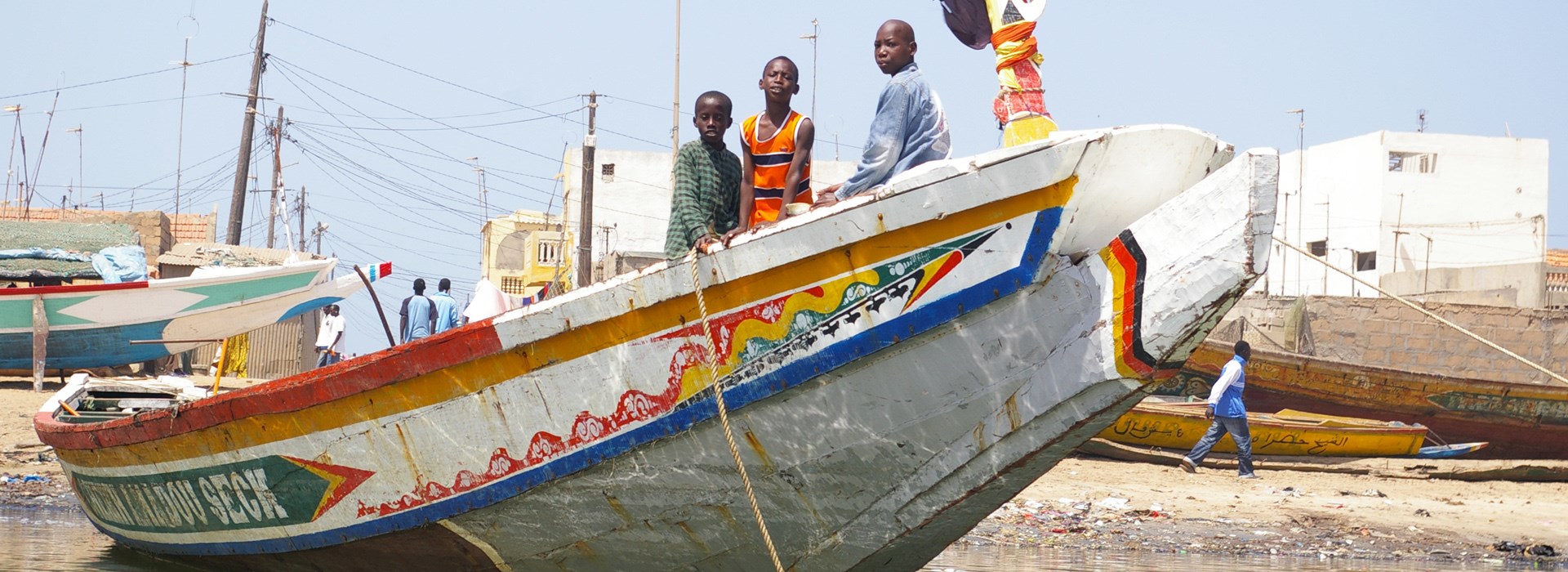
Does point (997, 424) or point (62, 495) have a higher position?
point (997, 424)

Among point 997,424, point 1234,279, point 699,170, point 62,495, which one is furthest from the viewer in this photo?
point 62,495

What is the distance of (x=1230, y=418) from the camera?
1121cm

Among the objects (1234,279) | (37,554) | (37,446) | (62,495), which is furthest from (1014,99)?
(37,446)

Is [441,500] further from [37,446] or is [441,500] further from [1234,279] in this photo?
[37,446]

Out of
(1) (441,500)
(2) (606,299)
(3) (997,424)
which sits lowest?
(1) (441,500)

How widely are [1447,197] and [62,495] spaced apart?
104ft

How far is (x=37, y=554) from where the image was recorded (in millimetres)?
7336

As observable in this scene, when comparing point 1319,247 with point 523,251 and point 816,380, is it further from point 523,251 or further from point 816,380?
point 816,380

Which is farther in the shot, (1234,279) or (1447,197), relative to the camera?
(1447,197)

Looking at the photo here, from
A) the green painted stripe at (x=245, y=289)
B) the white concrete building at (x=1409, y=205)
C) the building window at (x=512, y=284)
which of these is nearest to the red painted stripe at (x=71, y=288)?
the green painted stripe at (x=245, y=289)

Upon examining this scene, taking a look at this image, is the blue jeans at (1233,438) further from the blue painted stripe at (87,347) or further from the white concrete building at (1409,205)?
the white concrete building at (1409,205)

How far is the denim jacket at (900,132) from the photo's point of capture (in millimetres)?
4742

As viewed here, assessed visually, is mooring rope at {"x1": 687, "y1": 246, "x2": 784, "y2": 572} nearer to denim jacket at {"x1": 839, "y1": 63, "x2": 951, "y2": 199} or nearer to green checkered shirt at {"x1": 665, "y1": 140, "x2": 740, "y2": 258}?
green checkered shirt at {"x1": 665, "y1": 140, "x2": 740, "y2": 258}

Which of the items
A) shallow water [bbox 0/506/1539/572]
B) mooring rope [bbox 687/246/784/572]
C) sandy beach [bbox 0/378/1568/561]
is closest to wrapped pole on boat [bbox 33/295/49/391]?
sandy beach [bbox 0/378/1568/561]
